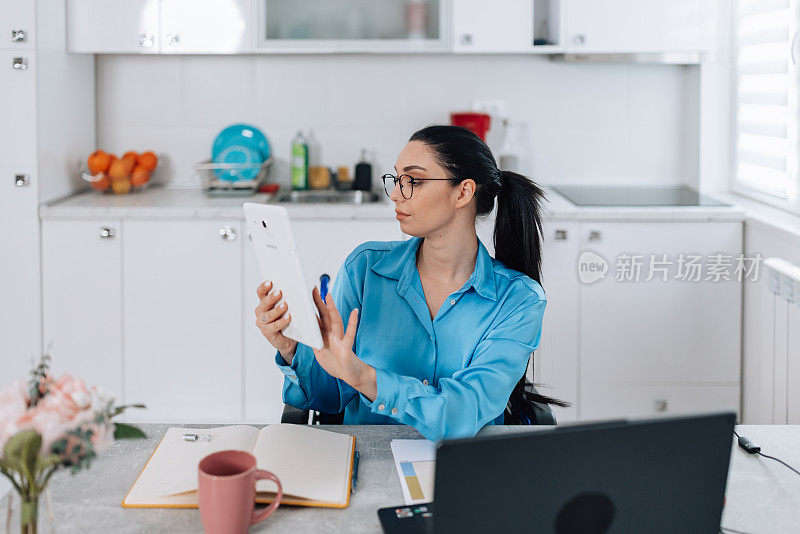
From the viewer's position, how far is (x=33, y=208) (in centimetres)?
326

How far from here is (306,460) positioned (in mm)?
1408

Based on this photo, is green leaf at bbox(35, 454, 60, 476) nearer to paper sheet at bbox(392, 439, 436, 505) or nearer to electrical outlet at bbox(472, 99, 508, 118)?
paper sheet at bbox(392, 439, 436, 505)

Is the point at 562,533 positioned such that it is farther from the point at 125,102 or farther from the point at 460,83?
the point at 125,102

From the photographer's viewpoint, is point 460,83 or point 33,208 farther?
point 460,83

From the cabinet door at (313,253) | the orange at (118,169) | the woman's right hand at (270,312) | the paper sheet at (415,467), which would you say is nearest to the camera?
the paper sheet at (415,467)

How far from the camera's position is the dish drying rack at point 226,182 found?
11.8 ft

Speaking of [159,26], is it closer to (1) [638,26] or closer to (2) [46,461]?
(1) [638,26]

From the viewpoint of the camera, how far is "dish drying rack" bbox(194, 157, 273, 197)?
359cm

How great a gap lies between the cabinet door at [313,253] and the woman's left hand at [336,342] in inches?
71.1

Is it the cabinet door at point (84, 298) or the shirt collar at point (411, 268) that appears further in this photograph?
the cabinet door at point (84, 298)

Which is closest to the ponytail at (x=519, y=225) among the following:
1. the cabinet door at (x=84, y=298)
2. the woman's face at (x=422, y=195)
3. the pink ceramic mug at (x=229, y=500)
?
the woman's face at (x=422, y=195)

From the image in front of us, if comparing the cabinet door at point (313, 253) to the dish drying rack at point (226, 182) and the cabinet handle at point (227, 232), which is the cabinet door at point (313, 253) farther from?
the dish drying rack at point (226, 182)

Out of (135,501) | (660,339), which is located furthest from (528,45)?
(135,501)

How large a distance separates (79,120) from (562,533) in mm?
3099
